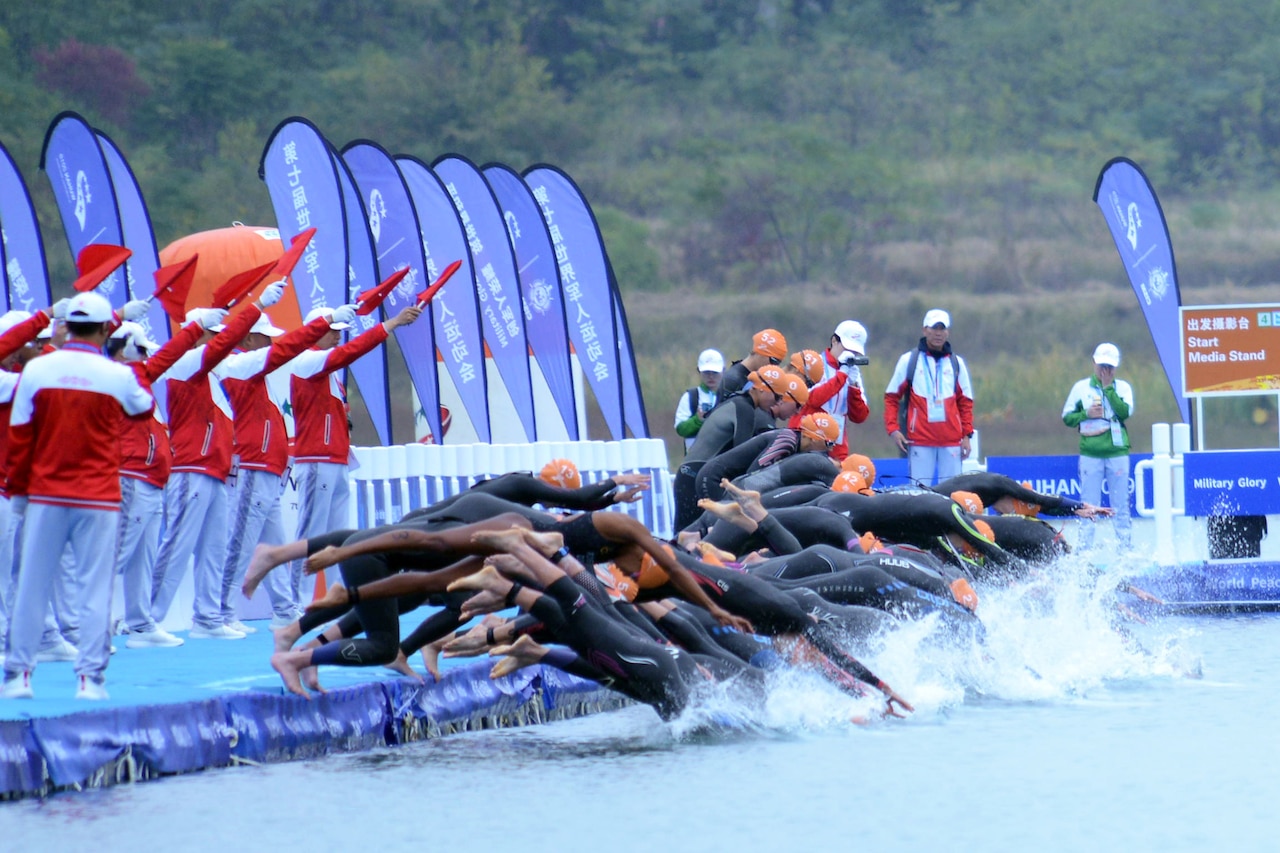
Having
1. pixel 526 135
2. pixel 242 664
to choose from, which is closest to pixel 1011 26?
pixel 526 135

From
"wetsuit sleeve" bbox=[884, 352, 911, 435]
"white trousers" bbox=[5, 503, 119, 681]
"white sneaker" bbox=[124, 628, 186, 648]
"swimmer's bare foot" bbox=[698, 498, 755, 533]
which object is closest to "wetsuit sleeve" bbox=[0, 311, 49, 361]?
"white trousers" bbox=[5, 503, 119, 681]

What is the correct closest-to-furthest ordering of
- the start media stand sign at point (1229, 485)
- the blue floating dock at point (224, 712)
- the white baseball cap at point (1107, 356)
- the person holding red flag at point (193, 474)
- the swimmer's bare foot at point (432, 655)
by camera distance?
the blue floating dock at point (224, 712) → the swimmer's bare foot at point (432, 655) → the person holding red flag at point (193, 474) → the start media stand sign at point (1229, 485) → the white baseball cap at point (1107, 356)

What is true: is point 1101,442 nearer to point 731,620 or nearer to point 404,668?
point 731,620

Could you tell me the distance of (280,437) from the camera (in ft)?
33.8

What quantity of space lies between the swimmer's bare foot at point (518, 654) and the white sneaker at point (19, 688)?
189 centimetres

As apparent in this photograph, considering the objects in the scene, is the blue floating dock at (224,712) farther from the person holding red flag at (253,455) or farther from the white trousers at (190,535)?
the person holding red flag at (253,455)

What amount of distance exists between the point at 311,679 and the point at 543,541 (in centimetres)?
127

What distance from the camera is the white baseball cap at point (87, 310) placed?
750cm

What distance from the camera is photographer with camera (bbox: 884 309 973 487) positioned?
14.5 meters

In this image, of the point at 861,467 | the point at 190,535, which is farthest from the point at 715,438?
the point at 190,535

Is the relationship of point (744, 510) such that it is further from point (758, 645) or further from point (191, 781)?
point (191, 781)

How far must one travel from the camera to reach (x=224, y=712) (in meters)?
7.77

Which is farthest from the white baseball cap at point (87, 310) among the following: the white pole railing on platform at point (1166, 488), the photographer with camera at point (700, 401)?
the white pole railing on platform at point (1166, 488)

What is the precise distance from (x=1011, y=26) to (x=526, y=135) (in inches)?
549
